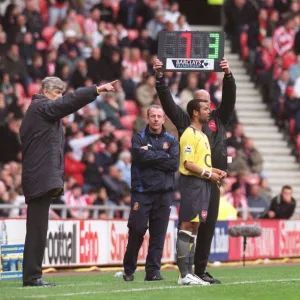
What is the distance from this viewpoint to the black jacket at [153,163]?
15.2m

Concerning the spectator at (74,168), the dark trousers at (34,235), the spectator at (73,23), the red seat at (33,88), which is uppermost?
the spectator at (73,23)

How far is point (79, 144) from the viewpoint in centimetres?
2384

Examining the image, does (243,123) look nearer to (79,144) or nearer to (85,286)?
(79,144)

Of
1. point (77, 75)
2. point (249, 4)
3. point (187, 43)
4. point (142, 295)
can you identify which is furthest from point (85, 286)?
point (249, 4)

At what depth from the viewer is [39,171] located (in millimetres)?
13578

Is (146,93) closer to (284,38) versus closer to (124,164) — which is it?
(124,164)

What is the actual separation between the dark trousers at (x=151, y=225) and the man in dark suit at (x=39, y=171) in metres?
1.75

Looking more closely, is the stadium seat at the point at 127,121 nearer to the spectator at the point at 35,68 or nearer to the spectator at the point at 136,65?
the spectator at the point at 136,65

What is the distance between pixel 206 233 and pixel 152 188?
47.4 inches

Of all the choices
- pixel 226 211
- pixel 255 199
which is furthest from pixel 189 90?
pixel 226 211

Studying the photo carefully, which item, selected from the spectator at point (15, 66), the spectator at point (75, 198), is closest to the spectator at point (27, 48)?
the spectator at point (15, 66)

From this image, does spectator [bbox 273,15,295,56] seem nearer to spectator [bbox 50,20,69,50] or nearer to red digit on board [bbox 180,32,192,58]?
spectator [bbox 50,20,69,50]

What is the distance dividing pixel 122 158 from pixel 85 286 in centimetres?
1065

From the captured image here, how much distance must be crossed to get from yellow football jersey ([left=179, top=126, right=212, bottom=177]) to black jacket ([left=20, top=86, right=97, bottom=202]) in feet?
3.74
